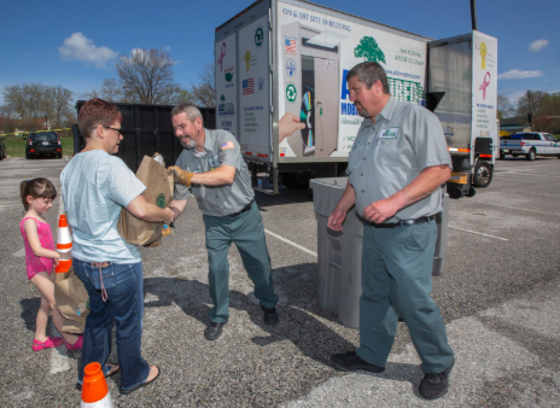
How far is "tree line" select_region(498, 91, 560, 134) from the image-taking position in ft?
180

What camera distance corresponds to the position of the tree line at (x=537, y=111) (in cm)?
5479

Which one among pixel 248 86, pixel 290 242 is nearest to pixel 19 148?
pixel 248 86

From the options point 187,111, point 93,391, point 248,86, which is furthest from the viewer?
point 248,86

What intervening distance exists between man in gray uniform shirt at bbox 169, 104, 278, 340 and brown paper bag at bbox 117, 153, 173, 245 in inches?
22.5

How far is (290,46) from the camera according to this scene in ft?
22.8

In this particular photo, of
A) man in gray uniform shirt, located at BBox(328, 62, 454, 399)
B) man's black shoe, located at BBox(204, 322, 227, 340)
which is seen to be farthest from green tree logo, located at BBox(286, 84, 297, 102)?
man's black shoe, located at BBox(204, 322, 227, 340)

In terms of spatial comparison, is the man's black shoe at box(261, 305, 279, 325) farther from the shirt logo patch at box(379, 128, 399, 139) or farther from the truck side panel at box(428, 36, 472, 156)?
the truck side panel at box(428, 36, 472, 156)

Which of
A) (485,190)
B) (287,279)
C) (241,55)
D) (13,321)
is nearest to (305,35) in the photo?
(241,55)

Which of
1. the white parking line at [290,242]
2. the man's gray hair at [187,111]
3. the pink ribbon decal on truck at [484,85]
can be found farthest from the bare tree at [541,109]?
the man's gray hair at [187,111]

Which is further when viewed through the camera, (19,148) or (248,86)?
(19,148)

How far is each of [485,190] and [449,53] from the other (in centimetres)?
444

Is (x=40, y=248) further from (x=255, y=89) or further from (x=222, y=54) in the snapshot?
(x=222, y=54)

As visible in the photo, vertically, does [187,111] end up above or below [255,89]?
below

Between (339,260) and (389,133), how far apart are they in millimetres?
1307
